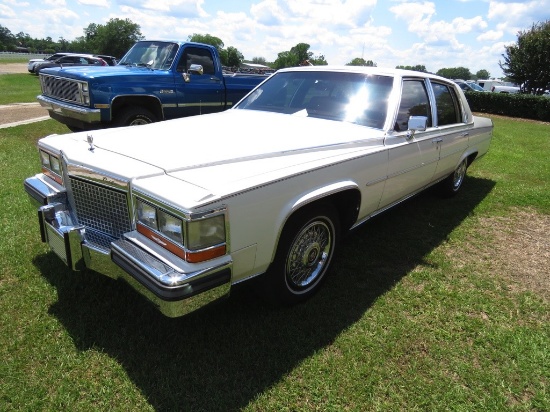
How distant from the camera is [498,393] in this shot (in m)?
2.40

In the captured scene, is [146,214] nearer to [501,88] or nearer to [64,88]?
[64,88]

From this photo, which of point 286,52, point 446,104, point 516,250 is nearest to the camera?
point 516,250

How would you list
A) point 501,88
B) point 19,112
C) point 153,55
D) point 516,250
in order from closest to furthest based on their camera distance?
1. point 516,250
2. point 153,55
3. point 19,112
4. point 501,88

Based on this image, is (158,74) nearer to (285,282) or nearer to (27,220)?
(27,220)

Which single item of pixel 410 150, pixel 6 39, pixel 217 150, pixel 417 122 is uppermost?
pixel 417 122

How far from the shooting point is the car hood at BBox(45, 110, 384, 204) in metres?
2.26

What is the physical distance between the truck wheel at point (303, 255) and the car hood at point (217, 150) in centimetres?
39

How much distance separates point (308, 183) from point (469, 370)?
158 centimetres

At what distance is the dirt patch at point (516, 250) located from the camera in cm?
370

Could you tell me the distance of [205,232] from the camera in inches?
82.7

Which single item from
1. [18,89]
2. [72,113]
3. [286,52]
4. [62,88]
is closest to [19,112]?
[62,88]

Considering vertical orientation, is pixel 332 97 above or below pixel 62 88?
above

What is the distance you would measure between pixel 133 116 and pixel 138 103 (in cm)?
31

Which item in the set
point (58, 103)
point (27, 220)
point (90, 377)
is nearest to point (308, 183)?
point (90, 377)
